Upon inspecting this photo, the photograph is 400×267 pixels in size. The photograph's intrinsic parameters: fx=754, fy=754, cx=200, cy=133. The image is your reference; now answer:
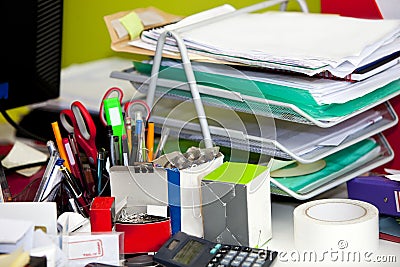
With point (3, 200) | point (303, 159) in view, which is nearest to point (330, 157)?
point (303, 159)

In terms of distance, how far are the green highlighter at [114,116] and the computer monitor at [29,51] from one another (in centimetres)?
26

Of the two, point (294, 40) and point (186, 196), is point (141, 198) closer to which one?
point (186, 196)

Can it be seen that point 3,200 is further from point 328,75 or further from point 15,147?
point 328,75

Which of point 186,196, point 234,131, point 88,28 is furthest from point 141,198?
point 88,28

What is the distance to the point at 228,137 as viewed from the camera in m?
1.00

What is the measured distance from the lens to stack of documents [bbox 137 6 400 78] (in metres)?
0.95

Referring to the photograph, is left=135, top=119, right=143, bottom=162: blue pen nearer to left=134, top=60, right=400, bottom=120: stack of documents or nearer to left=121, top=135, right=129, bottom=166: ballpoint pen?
left=121, top=135, right=129, bottom=166: ballpoint pen

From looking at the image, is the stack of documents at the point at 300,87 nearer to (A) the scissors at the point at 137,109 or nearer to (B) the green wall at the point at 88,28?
(A) the scissors at the point at 137,109

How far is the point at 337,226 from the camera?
0.85 m

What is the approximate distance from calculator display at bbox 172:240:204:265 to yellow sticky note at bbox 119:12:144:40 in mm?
412

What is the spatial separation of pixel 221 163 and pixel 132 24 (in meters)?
0.33

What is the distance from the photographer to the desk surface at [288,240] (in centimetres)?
87

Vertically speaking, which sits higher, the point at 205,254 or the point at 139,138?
the point at 139,138

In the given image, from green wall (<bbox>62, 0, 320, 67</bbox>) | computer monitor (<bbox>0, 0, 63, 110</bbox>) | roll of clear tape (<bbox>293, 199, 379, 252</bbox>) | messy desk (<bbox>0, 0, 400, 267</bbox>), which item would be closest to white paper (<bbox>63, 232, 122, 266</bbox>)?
messy desk (<bbox>0, 0, 400, 267</bbox>)
